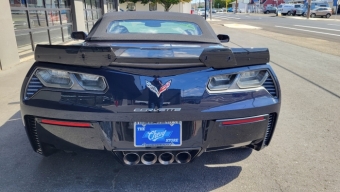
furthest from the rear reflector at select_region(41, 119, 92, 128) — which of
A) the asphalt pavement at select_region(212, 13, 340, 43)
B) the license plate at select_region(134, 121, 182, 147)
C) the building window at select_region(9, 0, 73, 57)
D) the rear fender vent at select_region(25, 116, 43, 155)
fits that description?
the asphalt pavement at select_region(212, 13, 340, 43)

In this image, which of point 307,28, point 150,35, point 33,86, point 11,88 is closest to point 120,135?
point 33,86

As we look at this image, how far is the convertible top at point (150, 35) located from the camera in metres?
3.16

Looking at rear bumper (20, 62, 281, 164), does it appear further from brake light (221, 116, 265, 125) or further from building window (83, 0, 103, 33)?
building window (83, 0, 103, 33)

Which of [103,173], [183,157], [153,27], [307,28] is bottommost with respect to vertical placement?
[307,28]

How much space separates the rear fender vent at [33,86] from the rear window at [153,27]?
1394 mm

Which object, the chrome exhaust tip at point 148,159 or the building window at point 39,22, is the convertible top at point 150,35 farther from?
the building window at point 39,22

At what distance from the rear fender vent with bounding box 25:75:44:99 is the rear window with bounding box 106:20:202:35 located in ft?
4.57

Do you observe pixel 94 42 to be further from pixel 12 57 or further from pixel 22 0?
pixel 22 0

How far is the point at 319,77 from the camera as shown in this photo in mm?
6613

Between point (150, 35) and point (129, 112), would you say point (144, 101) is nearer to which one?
point (129, 112)

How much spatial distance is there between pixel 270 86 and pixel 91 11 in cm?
1543

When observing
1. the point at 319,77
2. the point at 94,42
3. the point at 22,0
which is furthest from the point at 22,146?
the point at 22,0

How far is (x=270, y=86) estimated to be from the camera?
7.91ft

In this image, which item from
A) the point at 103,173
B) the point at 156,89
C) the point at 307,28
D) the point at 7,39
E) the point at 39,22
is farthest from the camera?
the point at 307,28
